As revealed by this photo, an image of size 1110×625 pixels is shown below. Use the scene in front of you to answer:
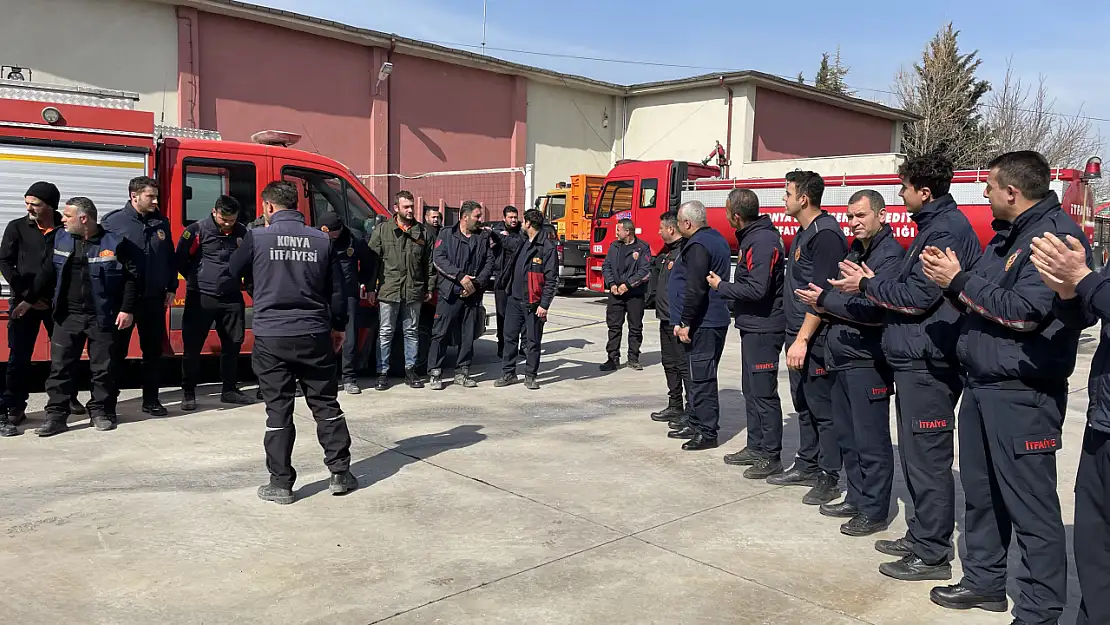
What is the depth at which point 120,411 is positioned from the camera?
746 cm

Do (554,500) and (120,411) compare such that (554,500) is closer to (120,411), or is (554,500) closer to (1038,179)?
(1038,179)

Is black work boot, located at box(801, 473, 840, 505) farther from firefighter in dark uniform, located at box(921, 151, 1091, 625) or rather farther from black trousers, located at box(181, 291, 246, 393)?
black trousers, located at box(181, 291, 246, 393)

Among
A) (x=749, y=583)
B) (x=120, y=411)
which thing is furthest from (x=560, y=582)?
(x=120, y=411)

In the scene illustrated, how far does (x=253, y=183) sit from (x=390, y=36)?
1358cm

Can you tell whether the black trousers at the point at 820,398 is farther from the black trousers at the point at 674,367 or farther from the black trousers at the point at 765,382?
the black trousers at the point at 674,367

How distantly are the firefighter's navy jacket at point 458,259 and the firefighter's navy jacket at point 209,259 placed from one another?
82.1 inches

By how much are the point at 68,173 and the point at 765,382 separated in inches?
237

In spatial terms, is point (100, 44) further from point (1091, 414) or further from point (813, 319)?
point (1091, 414)

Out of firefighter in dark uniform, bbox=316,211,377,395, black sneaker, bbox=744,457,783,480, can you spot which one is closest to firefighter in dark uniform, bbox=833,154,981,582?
black sneaker, bbox=744,457,783,480

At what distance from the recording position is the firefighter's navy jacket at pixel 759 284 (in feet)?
19.2

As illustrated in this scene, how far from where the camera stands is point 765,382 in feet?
19.7

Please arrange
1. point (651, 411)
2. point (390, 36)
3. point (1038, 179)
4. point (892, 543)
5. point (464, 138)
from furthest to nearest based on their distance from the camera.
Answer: point (464, 138) → point (390, 36) → point (651, 411) → point (892, 543) → point (1038, 179)

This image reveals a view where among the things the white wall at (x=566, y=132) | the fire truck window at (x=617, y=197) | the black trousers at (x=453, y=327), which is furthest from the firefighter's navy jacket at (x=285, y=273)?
the white wall at (x=566, y=132)

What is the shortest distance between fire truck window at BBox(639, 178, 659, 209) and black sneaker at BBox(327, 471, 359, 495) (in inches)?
509
